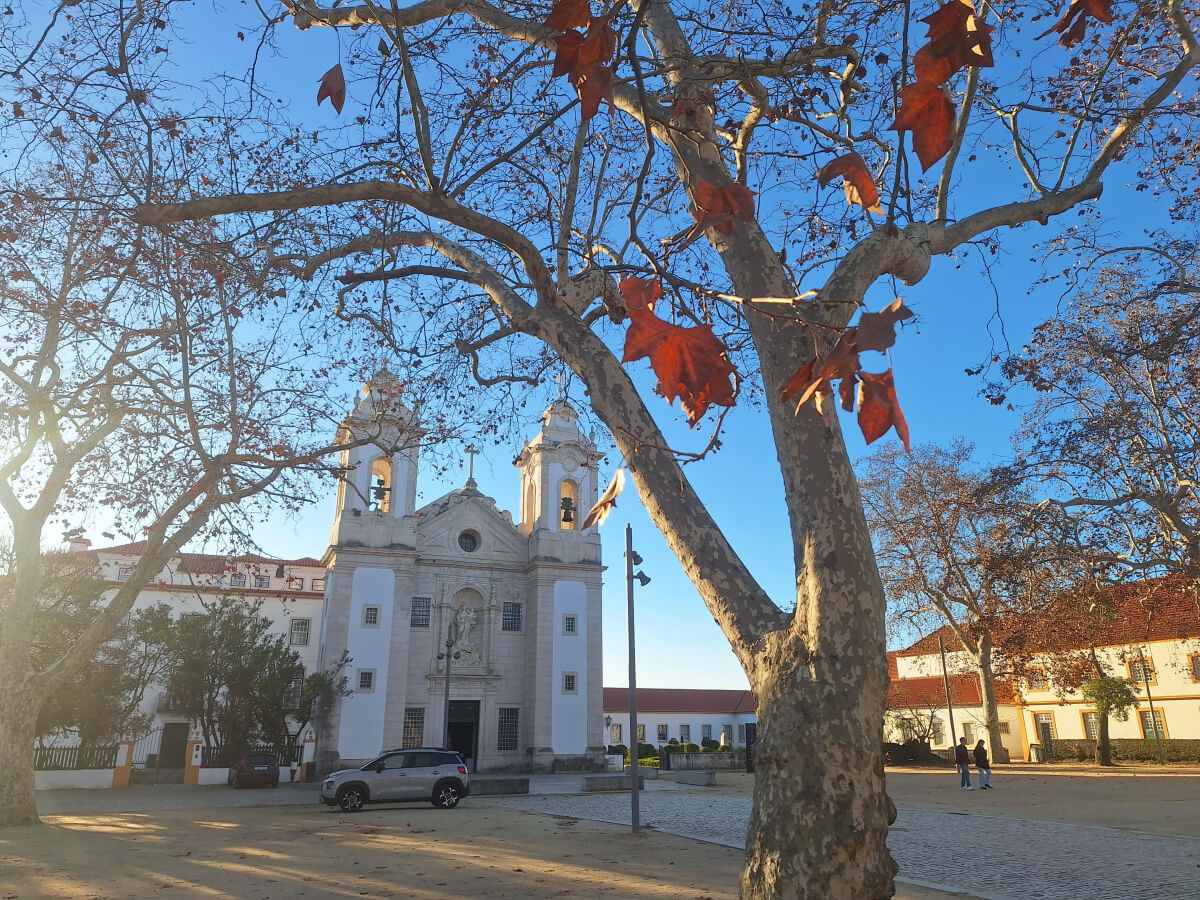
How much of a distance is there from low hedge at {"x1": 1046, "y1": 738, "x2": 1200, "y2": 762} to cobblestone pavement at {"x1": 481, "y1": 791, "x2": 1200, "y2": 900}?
92.3 feet

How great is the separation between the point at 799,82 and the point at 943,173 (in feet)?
4.80

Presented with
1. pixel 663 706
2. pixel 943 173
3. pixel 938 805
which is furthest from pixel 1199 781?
pixel 663 706

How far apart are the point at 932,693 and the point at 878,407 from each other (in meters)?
56.4

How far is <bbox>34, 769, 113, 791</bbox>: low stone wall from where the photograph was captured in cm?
2664

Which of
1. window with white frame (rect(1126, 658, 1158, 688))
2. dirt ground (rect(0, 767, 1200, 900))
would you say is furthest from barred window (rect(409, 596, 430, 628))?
window with white frame (rect(1126, 658, 1158, 688))

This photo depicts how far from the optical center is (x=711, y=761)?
3553 centimetres

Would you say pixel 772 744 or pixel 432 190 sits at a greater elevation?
pixel 432 190

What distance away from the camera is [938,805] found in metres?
17.5

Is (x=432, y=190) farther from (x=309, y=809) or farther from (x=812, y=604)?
(x=309, y=809)

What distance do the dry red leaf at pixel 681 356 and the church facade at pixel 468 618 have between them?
101 ft

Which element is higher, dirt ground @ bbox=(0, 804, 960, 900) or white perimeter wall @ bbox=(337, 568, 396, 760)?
white perimeter wall @ bbox=(337, 568, 396, 760)

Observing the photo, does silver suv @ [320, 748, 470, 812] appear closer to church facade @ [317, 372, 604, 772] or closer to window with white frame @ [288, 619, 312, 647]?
church facade @ [317, 372, 604, 772]

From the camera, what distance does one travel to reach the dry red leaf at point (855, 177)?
252cm

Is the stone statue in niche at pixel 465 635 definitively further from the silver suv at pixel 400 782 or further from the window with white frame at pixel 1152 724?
the window with white frame at pixel 1152 724
